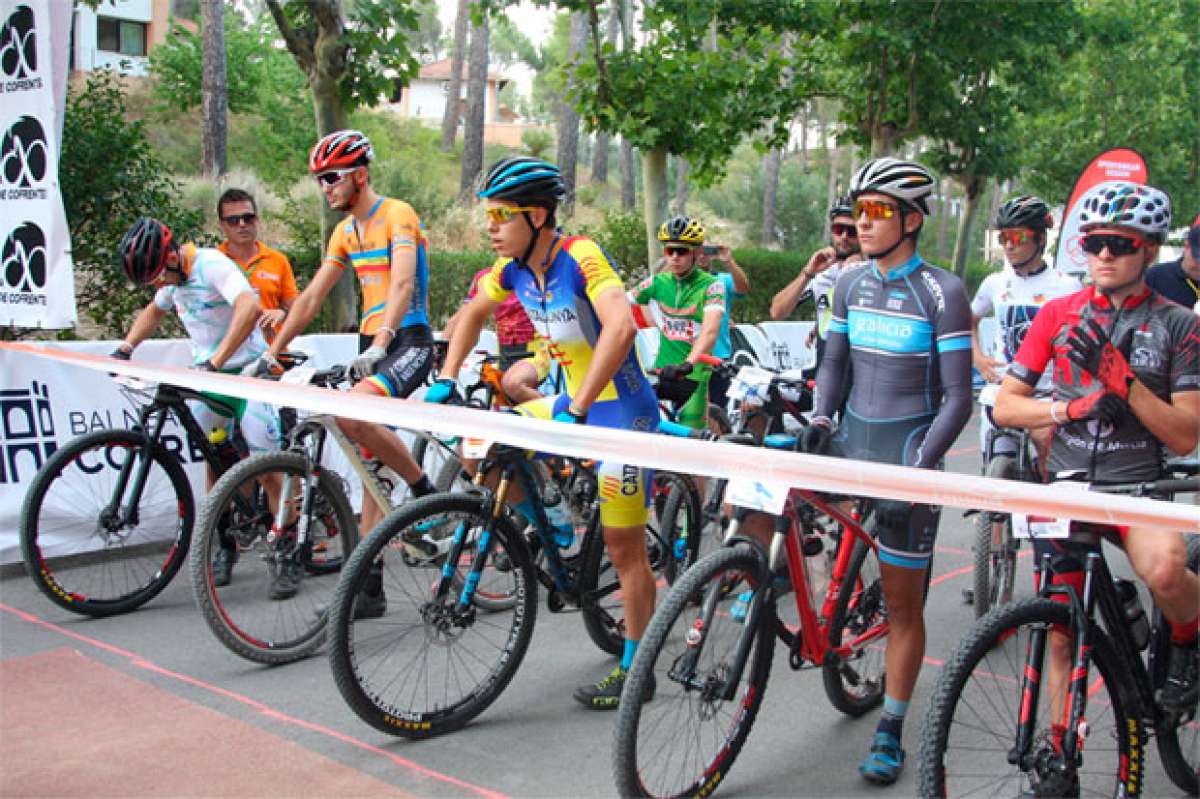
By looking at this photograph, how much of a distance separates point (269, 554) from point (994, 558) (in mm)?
3692

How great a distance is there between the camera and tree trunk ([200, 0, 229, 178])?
1100 inches

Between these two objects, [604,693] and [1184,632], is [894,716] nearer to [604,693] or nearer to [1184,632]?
[1184,632]

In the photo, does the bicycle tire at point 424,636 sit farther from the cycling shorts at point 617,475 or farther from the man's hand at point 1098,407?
the man's hand at point 1098,407

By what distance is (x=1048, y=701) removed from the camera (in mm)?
3688

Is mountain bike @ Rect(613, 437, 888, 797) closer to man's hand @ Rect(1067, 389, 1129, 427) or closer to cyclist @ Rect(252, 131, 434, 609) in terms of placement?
man's hand @ Rect(1067, 389, 1129, 427)

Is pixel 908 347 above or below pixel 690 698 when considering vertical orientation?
above

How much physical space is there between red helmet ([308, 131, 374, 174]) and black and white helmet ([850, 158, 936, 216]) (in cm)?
283

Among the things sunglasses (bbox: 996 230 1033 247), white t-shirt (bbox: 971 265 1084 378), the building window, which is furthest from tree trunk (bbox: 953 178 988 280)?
the building window

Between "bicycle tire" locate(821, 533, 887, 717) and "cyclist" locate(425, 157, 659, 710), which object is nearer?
"bicycle tire" locate(821, 533, 887, 717)

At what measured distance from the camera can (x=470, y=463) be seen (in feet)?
21.4

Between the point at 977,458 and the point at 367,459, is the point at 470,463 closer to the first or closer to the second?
the point at 367,459

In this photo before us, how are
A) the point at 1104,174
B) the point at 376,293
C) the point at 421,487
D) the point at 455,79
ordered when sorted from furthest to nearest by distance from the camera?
the point at 455,79 → the point at 1104,174 → the point at 376,293 → the point at 421,487

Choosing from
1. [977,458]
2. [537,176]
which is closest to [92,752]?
[537,176]

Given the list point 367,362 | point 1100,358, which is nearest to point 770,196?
point 367,362
